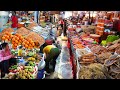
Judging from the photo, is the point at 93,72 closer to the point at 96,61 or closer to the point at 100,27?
the point at 96,61

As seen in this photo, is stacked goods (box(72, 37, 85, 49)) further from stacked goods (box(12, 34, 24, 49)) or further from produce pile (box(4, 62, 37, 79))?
produce pile (box(4, 62, 37, 79))

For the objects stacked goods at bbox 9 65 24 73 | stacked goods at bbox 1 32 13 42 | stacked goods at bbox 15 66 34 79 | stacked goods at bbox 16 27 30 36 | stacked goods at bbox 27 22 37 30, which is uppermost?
stacked goods at bbox 27 22 37 30

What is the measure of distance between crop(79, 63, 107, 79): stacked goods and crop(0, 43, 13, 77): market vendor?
1465mm

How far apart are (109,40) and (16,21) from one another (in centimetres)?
269

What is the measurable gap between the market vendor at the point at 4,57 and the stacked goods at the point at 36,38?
22.1 inches

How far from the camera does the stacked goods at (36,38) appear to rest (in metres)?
5.36

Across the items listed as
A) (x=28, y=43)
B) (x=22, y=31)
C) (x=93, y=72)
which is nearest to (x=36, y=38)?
(x=28, y=43)

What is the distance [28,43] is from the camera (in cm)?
536

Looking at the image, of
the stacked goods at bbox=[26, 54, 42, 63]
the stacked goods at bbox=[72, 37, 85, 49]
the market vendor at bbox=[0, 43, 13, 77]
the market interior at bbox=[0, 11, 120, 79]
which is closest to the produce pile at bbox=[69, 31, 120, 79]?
the market interior at bbox=[0, 11, 120, 79]

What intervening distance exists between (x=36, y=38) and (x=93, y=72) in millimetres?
1517

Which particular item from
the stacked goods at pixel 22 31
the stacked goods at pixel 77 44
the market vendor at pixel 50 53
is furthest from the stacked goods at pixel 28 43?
the stacked goods at pixel 77 44

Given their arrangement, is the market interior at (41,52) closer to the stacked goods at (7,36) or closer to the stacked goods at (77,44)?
the stacked goods at (7,36)

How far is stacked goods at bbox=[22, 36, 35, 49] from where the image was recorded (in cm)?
533
